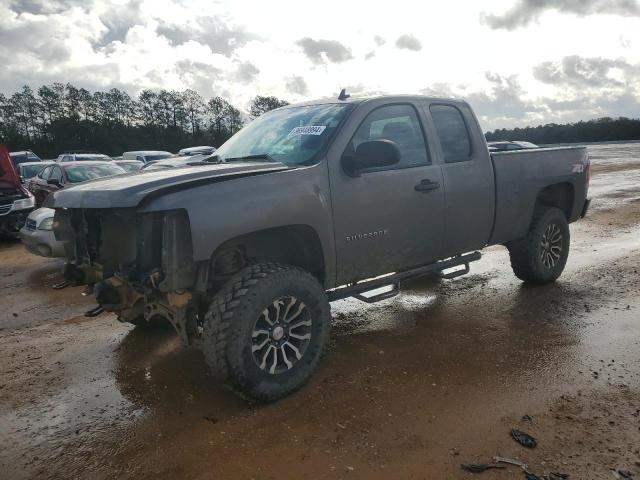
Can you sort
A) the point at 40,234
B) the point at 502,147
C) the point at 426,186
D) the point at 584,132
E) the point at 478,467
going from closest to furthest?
the point at 478,467
the point at 426,186
the point at 502,147
the point at 40,234
the point at 584,132

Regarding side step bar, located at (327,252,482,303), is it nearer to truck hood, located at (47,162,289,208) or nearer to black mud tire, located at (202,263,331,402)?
black mud tire, located at (202,263,331,402)

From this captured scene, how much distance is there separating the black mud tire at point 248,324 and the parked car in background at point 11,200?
8901 mm

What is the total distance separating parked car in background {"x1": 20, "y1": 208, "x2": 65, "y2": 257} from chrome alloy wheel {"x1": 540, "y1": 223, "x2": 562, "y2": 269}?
617 centimetres

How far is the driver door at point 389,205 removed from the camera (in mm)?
3637

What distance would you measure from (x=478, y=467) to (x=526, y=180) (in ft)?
11.0

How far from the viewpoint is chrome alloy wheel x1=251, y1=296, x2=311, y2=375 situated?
3205 mm

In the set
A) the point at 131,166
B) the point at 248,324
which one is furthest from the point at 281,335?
the point at 131,166

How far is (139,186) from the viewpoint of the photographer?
2.96 metres

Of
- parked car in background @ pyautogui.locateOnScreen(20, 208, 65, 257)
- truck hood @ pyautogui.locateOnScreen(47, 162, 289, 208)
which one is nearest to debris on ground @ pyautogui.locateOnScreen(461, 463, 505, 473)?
truck hood @ pyautogui.locateOnScreen(47, 162, 289, 208)

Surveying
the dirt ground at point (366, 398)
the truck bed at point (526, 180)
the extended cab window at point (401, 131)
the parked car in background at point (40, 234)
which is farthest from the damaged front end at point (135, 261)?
the parked car in background at point (40, 234)

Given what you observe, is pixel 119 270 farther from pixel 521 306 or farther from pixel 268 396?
pixel 521 306

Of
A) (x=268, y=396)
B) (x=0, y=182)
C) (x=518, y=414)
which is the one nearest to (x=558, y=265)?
(x=518, y=414)

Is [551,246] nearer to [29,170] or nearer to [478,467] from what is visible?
[478,467]

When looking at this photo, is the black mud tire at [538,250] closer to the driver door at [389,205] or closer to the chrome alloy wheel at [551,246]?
the chrome alloy wheel at [551,246]
